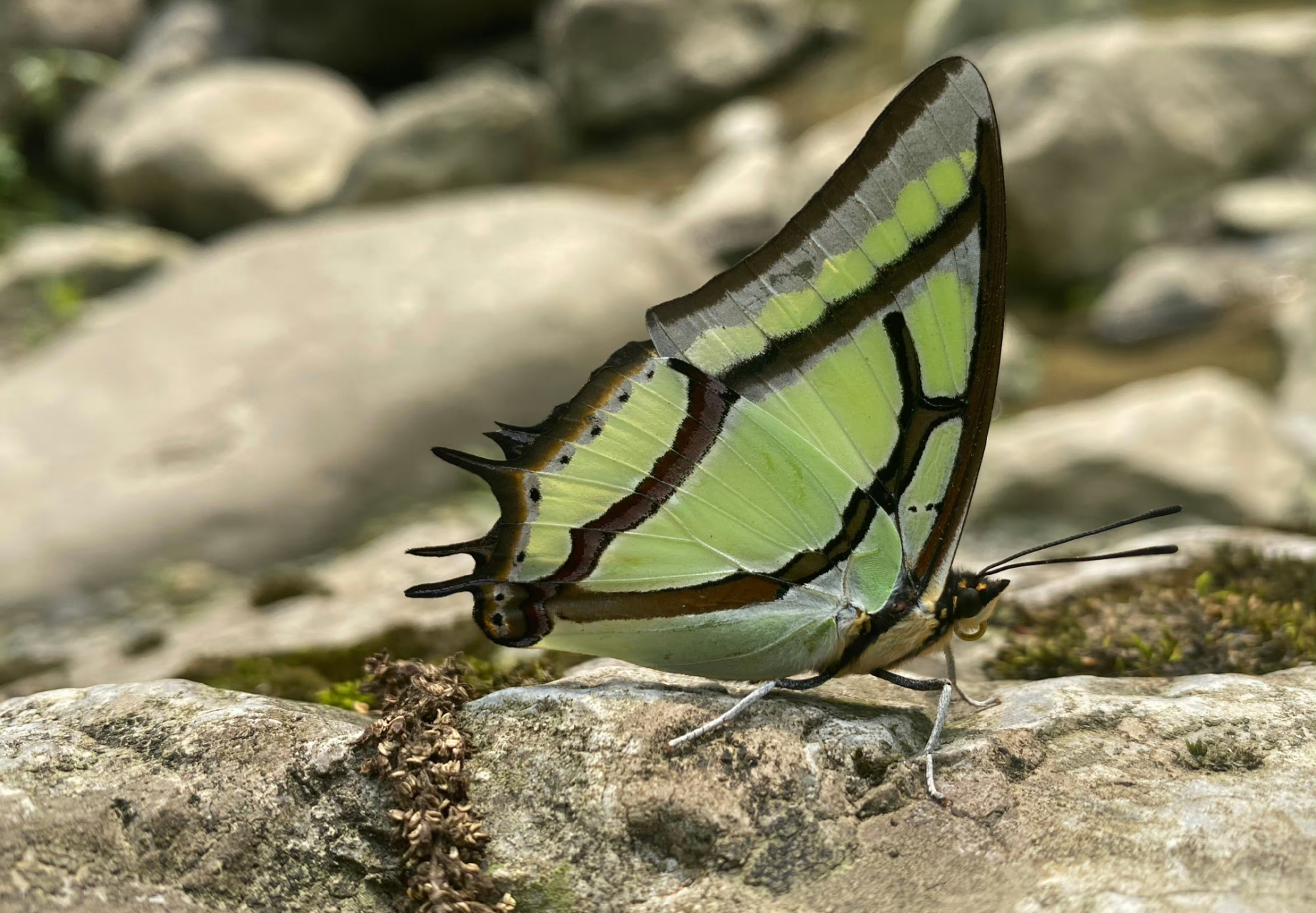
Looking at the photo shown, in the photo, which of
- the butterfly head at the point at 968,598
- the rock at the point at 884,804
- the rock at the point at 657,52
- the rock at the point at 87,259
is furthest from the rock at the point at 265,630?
the rock at the point at 657,52

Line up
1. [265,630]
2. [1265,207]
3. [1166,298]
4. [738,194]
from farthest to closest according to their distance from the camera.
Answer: [738,194] → [1265,207] → [1166,298] → [265,630]

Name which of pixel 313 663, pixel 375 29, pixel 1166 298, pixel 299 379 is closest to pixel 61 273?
pixel 299 379

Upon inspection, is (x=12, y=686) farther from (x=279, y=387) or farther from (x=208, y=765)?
(x=279, y=387)

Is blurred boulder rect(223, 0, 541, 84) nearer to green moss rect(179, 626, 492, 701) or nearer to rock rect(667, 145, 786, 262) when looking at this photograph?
rock rect(667, 145, 786, 262)

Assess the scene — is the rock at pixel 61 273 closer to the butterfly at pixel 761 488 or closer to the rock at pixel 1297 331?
the butterfly at pixel 761 488

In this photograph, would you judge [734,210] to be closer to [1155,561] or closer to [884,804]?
[1155,561]

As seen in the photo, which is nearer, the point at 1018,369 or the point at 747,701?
the point at 747,701

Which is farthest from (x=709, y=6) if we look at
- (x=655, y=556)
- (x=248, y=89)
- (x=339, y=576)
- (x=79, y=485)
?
(x=655, y=556)
